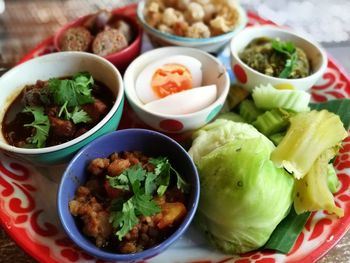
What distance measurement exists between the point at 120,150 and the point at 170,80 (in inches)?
19.7

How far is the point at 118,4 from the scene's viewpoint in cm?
300

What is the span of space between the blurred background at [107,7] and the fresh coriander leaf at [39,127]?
3.20ft

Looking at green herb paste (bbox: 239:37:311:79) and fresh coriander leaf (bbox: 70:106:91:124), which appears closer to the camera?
fresh coriander leaf (bbox: 70:106:91:124)

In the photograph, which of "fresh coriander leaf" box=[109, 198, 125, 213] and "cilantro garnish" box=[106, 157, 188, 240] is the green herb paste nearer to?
"cilantro garnish" box=[106, 157, 188, 240]

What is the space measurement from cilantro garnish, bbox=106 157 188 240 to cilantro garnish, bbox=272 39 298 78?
2.81 ft

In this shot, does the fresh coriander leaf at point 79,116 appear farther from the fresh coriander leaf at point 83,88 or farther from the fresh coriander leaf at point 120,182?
the fresh coriander leaf at point 120,182

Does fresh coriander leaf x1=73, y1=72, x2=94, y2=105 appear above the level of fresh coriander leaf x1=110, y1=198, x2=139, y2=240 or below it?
above

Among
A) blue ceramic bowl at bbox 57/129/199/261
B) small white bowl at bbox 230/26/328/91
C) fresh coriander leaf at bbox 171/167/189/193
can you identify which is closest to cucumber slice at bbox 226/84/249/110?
small white bowl at bbox 230/26/328/91

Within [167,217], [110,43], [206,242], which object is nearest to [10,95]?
[110,43]

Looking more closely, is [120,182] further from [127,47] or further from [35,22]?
[35,22]

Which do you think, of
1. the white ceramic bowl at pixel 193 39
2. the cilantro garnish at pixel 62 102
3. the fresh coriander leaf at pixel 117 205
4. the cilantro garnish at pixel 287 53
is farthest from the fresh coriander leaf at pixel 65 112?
the cilantro garnish at pixel 287 53

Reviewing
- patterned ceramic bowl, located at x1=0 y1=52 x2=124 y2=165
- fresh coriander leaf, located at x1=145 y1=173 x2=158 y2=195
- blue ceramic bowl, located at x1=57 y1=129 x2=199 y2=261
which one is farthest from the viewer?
patterned ceramic bowl, located at x1=0 y1=52 x2=124 y2=165

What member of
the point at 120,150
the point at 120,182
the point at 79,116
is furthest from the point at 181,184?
the point at 79,116

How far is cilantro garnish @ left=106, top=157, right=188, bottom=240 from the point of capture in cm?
142
